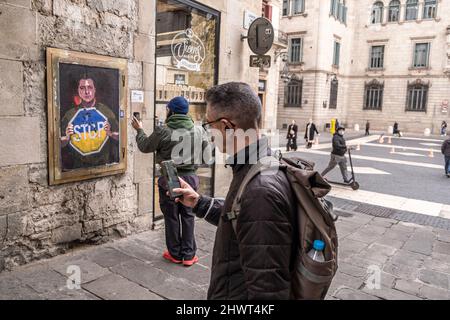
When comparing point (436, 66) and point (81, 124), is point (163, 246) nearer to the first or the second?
point (81, 124)

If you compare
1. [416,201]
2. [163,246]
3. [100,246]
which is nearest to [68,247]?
[100,246]

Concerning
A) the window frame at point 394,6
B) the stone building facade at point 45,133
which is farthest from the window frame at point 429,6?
the stone building facade at point 45,133

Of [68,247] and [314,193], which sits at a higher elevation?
[314,193]

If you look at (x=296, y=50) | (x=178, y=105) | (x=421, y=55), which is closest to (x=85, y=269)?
(x=178, y=105)

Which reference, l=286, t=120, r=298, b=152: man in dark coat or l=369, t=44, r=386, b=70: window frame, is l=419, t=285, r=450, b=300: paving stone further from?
l=369, t=44, r=386, b=70: window frame

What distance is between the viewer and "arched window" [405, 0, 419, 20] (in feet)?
108

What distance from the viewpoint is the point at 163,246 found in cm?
512

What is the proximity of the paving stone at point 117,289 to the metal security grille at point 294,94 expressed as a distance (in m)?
30.5

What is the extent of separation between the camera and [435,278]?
15.0ft

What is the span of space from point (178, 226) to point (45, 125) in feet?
6.24

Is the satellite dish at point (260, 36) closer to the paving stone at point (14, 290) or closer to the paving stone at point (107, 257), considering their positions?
the paving stone at point (107, 257)

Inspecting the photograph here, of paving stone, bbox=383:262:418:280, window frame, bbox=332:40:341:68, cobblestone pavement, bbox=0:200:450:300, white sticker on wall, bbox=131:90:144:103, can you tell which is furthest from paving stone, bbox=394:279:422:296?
window frame, bbox=332:40:341:68

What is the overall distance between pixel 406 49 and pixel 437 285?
113 feet

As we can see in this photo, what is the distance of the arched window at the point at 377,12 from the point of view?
3475 cm
